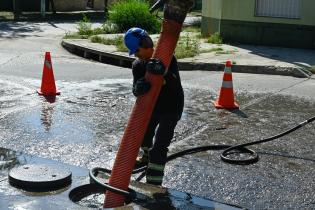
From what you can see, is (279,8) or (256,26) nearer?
(279,8)

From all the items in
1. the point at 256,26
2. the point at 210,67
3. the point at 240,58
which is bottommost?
the point at 210,67

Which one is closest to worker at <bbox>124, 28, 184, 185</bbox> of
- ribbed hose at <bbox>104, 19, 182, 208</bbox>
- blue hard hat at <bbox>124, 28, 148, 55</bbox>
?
blue hard hat at <bbox>124, 28, 148, 55</bbox>

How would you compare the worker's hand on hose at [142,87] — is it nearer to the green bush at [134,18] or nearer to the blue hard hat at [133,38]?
the blue hard hat at [133,38]

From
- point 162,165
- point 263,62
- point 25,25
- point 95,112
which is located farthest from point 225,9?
point 162,165

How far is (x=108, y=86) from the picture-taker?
10.3 m

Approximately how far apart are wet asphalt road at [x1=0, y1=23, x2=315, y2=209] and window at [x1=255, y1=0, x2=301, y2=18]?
4.01m

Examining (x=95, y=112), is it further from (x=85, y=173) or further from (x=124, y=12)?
(x=124, y=12)

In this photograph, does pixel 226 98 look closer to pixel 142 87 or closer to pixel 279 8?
pixel 142 87

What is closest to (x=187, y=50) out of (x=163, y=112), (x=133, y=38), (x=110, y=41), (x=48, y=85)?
(x=110, y=41)

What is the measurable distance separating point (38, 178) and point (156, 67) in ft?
4.74

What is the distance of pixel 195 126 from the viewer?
24.5ft

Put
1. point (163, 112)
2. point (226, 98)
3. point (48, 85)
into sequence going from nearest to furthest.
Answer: point (163, 112) → point (226, 98) → point (48, 85)

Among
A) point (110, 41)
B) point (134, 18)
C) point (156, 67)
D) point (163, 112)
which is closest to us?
point (156, 67)

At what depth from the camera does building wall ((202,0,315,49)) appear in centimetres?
1496
